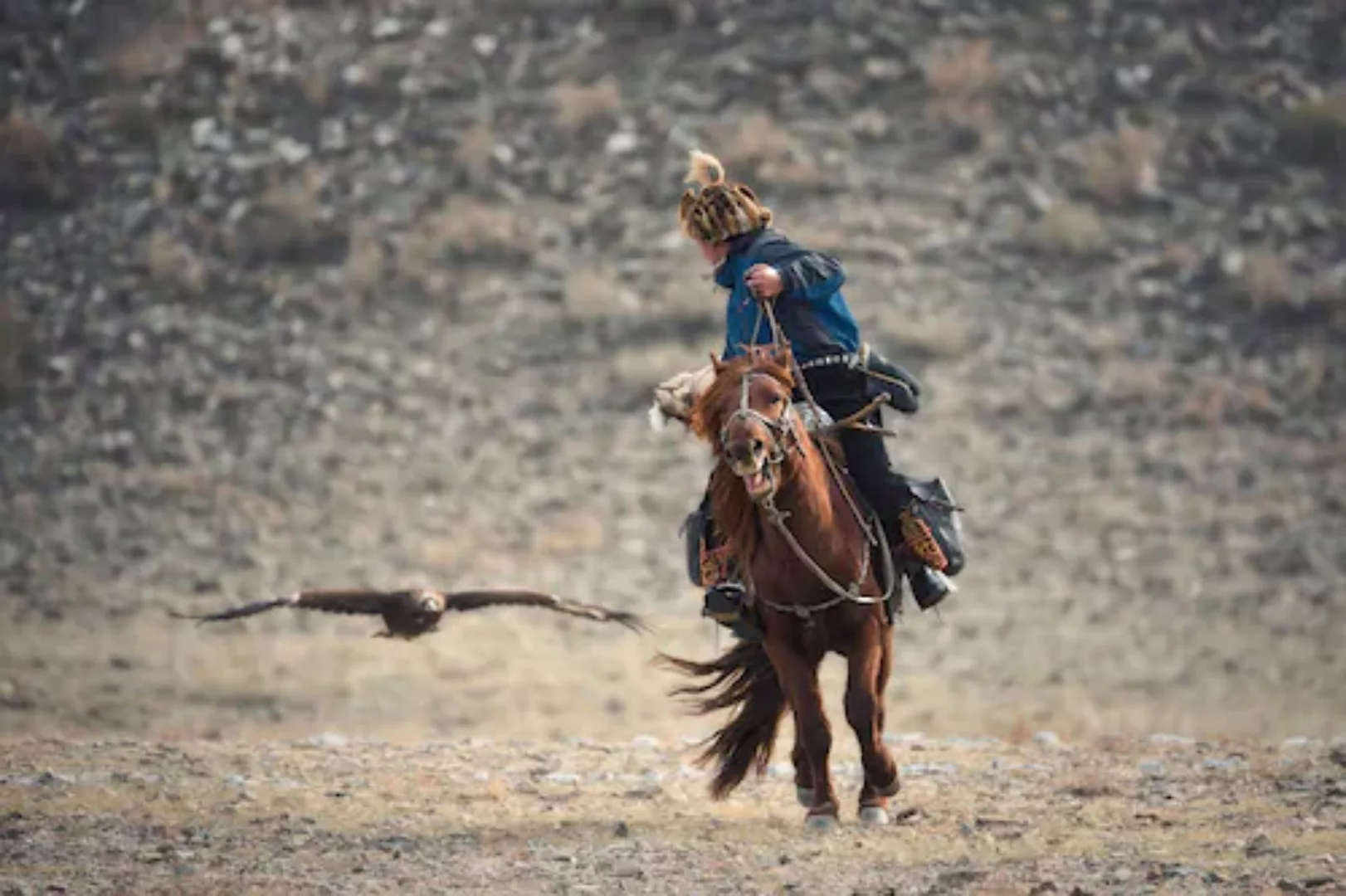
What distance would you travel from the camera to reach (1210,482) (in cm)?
2444

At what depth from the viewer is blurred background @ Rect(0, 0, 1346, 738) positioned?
21422 mm

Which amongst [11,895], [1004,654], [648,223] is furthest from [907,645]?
[11,895]

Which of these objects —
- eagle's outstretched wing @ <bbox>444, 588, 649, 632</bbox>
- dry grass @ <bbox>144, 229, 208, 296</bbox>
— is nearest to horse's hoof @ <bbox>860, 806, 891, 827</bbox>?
eagle's outstretched wing @ <bbox>444, 588, 649, 632</bbox>

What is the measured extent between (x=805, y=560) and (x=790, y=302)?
1.18 metres

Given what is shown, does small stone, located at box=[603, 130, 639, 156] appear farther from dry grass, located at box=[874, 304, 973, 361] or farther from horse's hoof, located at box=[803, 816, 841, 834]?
horse's hoof, located at box=[803, 816, 841, 834]

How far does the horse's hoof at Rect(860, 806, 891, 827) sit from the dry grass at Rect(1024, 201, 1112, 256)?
1685 centimetres

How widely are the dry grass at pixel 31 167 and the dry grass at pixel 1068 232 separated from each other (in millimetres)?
10597

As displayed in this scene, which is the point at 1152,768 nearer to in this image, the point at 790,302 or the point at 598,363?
the point at 790,302

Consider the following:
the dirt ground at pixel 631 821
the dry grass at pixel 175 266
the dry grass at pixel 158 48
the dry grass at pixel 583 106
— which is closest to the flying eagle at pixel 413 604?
the dirt ground at pixel 631 821

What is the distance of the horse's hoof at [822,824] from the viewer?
11.0 m

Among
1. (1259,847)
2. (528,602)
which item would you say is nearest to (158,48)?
(528,602)

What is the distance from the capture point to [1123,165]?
28.5m

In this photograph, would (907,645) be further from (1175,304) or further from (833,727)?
(1175,304)

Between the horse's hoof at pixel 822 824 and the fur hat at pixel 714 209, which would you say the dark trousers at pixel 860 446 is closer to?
the fur hat at pixel 714 209
